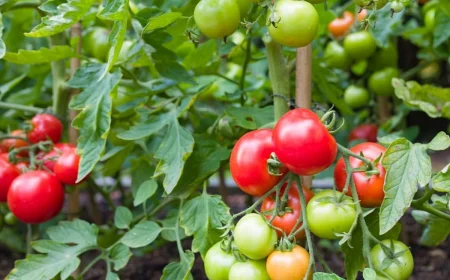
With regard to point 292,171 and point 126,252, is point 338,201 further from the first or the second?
point 126,252

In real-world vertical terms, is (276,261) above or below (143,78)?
above

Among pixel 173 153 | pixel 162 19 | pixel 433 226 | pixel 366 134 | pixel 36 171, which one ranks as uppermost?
pixel 162 19

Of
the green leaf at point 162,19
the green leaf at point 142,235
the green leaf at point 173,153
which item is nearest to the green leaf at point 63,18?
the green leaf at point 162,19

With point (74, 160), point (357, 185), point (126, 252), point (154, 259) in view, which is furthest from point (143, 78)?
point (357, 185)

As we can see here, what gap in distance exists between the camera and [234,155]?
0.79m

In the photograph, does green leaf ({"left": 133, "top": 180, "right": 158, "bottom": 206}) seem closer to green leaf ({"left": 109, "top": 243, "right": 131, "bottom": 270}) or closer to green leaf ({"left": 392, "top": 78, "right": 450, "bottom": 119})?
green leaf ({"left": 109, "top": 243, "right": 131, "bottom": 270})

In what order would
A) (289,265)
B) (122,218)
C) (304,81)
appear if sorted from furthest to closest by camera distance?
(122,218) < (304,81) < (289,265)

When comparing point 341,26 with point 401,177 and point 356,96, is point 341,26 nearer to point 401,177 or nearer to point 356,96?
point 356,96

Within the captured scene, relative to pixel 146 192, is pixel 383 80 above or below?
below

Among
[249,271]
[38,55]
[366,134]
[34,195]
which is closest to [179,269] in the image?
[249,271]

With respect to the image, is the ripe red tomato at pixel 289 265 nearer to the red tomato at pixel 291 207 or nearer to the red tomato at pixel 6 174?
the red tomato at pixel 291 207

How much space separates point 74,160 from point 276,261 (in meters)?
0.49

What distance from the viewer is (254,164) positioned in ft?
2.49

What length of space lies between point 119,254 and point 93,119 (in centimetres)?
24
